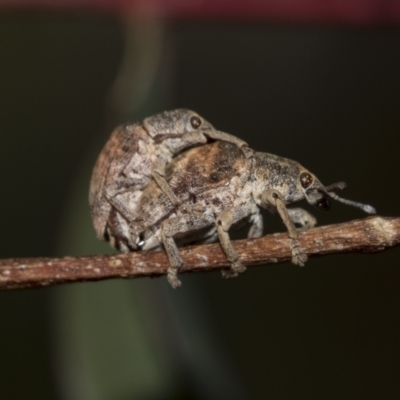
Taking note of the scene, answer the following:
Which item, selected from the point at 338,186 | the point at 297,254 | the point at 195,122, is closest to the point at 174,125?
the point at 195,122

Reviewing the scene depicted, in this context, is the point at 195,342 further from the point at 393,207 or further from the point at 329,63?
the point at 329,63

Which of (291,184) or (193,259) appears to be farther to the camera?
(291,184)

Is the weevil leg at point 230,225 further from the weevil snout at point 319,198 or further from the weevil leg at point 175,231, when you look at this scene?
the weevil snout at point 319,198

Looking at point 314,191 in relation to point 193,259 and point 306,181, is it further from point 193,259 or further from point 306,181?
point 193,259

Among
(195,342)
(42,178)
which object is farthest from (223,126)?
(42,178)

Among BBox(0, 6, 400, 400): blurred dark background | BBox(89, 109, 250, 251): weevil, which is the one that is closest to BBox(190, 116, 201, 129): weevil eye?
BBox(89, 109, 250, 251): weevil

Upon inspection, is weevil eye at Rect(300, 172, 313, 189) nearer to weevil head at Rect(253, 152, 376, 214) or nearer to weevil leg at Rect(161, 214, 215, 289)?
weevil head at Rect(253, 152, 376, 214)
